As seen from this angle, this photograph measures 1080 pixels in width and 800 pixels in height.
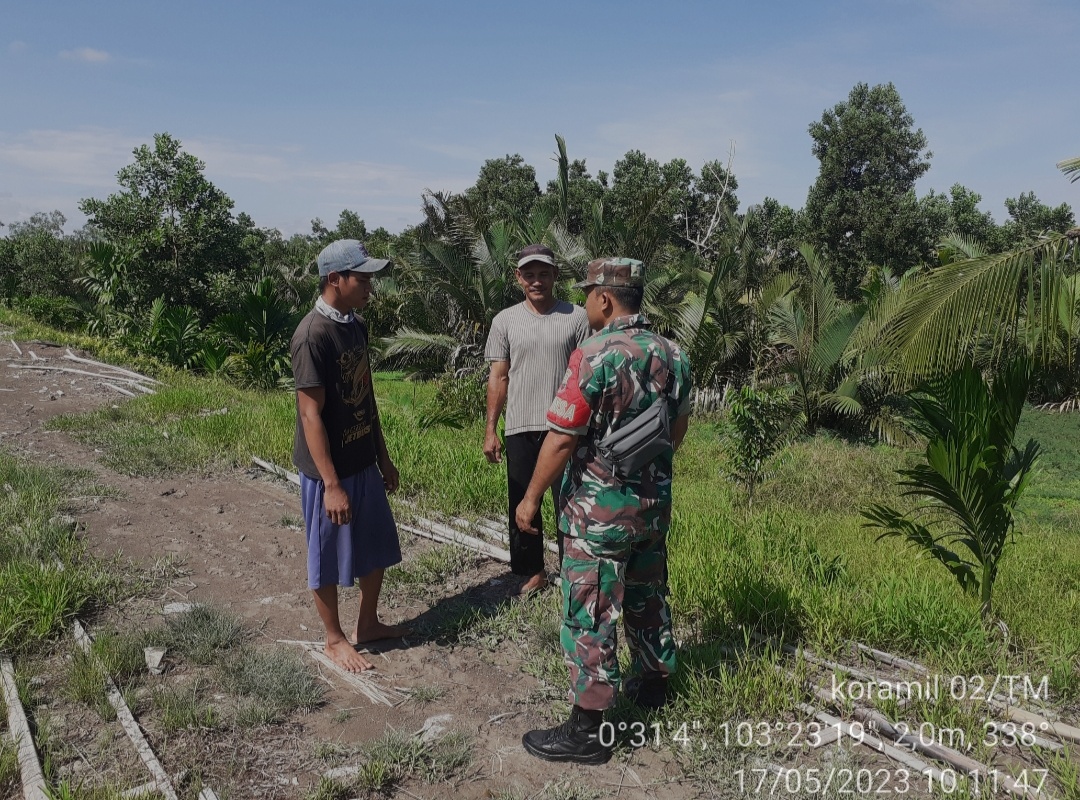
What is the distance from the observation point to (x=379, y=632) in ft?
12.8

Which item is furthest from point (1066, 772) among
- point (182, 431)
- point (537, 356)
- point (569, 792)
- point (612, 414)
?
point (182, 431)

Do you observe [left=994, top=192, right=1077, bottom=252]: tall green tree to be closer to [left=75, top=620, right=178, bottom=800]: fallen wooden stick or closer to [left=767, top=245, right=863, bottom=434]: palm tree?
[left=767, top=245, right=863, bottom=434]: palm tree

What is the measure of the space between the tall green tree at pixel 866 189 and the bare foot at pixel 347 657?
23218 mm

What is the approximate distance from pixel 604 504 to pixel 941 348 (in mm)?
2727

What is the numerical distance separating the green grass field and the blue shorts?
1541 mm

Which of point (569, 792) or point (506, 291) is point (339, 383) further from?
point (506, 291)

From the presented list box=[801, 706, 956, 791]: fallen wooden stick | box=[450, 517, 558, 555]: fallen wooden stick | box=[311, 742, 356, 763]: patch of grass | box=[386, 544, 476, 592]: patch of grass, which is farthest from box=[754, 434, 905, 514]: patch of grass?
box=[311, 742, 356, 763]: patch of grass

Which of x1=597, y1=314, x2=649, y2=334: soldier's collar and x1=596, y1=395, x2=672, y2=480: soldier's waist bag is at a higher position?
x1=597, y1=314, x2=649, y2=334: soldier's collar

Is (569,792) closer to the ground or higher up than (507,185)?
closer to the ground

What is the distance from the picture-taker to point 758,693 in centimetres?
315

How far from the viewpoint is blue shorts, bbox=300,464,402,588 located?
11.4 ft

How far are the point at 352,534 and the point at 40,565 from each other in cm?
208

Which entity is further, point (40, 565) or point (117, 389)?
point (117, 389)

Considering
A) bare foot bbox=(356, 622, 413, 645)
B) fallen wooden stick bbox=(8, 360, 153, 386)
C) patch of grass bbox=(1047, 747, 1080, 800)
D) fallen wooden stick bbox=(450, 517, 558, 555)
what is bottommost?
bare foot bbox=(356, 622, 413, 645)
